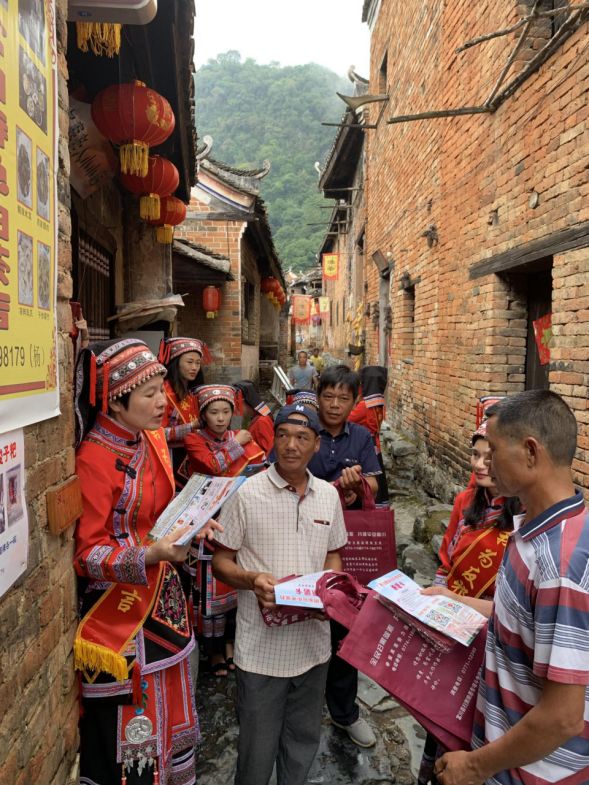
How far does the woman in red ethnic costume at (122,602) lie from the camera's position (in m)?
1.98

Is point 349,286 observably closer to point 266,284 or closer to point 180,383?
point 266,284

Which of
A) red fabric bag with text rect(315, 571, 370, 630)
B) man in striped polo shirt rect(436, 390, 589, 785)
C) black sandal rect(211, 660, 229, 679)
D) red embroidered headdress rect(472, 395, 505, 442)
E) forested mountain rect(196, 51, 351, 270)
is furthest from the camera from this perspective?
forested mountain rect(196, 51, 351, 270)

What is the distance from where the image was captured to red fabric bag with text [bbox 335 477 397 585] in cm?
270

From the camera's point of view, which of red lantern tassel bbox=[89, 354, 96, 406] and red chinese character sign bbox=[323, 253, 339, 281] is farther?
red chinese character sign bbox=[323, 253, 339, 281]

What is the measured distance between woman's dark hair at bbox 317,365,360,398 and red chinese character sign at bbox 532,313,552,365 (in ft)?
7.50

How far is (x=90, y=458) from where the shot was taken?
2.04 meters

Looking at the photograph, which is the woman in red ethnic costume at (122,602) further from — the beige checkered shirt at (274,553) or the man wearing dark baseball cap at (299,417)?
the man wearing dark baseball cap at (299,417)

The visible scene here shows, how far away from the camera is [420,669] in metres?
1.66

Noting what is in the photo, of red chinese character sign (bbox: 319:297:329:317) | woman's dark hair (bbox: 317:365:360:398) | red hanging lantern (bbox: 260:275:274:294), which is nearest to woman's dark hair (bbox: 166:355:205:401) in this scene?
woman's dark hair (bbox: 317:365:360:398)

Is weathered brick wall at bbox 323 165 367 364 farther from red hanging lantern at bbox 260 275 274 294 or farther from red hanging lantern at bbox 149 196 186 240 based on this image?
red hanging lantern at bbox 149 196 186 240

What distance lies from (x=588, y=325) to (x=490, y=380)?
1.69 meters

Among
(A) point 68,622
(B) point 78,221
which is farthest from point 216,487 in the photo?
(B) point 78,221

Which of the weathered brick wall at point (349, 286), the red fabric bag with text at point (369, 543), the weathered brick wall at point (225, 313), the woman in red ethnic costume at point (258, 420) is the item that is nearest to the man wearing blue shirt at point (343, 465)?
the red fabric bag with text at point (369, 543)

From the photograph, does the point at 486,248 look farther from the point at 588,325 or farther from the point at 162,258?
the point at 162,258
